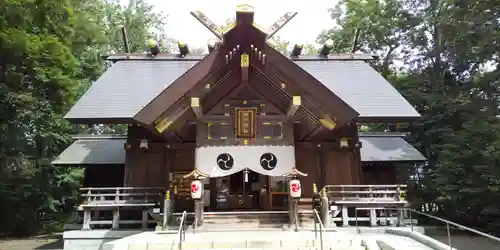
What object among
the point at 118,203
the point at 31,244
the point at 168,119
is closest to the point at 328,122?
the point at 168,119

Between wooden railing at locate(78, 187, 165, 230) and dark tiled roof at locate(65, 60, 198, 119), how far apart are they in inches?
93.3

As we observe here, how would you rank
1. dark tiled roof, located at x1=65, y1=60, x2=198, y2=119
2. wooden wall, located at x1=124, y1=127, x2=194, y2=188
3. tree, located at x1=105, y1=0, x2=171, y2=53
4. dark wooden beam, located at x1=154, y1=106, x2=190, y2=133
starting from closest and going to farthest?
dark wooden beam, located at x1=154, y1=106, x2=190, y2=133 < dark tiled roof, located at x1=65, y1=60, x2=198, y2=119 < wooden wall, located at x1=124, y1=127, x2=194, y2=188 < tree, located at x1=105, y1=0, x2=171, y2=53

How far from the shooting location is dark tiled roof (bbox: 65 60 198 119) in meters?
12.4

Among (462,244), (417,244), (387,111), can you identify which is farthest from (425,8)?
(417,244)

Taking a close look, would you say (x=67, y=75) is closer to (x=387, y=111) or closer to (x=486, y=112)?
(x=387, y=111)

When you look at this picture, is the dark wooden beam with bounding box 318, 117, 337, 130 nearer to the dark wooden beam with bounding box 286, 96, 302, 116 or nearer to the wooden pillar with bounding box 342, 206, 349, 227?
the dark wooden beam with bounding box 286, 96, 302, 116

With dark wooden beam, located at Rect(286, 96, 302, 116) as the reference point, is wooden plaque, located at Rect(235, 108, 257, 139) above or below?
below

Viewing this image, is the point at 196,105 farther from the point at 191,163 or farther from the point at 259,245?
the point at 191,163

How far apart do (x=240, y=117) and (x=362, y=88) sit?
19.7ft

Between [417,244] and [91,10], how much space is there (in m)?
19.5

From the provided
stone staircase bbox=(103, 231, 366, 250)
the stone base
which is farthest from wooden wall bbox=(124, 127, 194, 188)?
stone staircase bbox=(103, 231, 366, 250)

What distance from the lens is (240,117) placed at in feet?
33.1

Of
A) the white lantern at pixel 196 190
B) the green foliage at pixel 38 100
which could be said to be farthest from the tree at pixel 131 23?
the white lantern at pixel 196 190

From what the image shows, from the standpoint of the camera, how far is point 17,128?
16.2 metres
